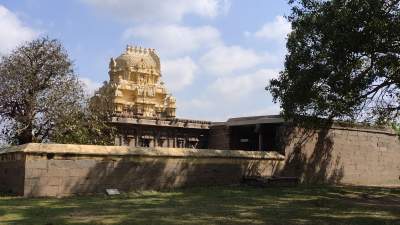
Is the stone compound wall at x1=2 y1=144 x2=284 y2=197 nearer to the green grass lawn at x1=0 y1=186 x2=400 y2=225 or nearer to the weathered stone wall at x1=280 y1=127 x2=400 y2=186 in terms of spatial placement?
the green grass lawn at x1=0 y1=186 x2=400 y2=225

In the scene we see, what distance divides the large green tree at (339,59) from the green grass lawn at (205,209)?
9.67ft

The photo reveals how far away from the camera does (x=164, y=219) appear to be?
10.0 m

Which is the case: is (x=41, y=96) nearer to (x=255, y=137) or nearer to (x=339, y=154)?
(x=255, y=137)

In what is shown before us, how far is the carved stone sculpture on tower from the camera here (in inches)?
1597

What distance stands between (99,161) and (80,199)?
1977 mm

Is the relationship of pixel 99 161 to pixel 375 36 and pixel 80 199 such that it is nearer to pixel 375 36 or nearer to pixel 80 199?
pixel 80 199

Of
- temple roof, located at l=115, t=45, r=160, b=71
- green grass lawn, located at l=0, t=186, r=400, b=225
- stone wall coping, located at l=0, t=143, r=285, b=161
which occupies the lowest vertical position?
green grass lawn, located at l=0, t=186, r=400, b=225

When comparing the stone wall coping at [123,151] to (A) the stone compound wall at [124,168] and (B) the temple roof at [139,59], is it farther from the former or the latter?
(B) the temple roof at [139,59]

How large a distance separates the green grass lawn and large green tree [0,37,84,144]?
23.9ft

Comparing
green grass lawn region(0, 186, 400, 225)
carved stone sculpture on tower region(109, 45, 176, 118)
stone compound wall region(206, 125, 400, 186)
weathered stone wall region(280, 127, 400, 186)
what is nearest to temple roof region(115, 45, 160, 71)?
carved stone sculpture on tower region(109, 45, 176, 118)

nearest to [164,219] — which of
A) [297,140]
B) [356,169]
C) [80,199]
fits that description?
[80,199]

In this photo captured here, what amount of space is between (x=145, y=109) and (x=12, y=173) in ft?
84.1

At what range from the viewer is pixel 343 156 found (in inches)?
916

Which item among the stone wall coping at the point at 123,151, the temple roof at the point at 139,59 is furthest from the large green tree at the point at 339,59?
the temple roof at the point at 139,59
